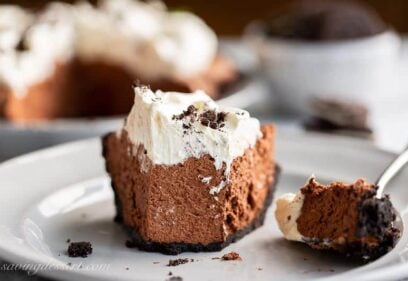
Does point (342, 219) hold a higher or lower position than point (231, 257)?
higher

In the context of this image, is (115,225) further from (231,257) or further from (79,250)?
(231,257)

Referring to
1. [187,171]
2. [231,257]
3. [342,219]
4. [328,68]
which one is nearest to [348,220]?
[342,219]

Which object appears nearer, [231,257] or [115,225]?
[231,257]

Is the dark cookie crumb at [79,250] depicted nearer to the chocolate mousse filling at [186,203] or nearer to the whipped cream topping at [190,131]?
the chocolate mousse filling at [186,203]

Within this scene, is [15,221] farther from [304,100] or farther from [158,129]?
[304,100]

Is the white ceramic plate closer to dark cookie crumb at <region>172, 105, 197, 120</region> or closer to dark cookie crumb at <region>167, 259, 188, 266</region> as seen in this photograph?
dark cookie crumb at <region>167, 259, 188, 266</region>

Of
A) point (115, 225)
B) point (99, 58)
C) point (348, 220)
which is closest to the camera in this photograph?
point (348, 220)

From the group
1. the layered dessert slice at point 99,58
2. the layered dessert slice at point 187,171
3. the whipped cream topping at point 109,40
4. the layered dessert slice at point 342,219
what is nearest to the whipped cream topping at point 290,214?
the layered dessert slice at point 342,219

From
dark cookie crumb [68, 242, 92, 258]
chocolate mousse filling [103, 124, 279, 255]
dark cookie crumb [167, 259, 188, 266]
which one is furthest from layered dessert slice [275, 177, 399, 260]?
dark cookie crumb [68, 242, 92, 258]
